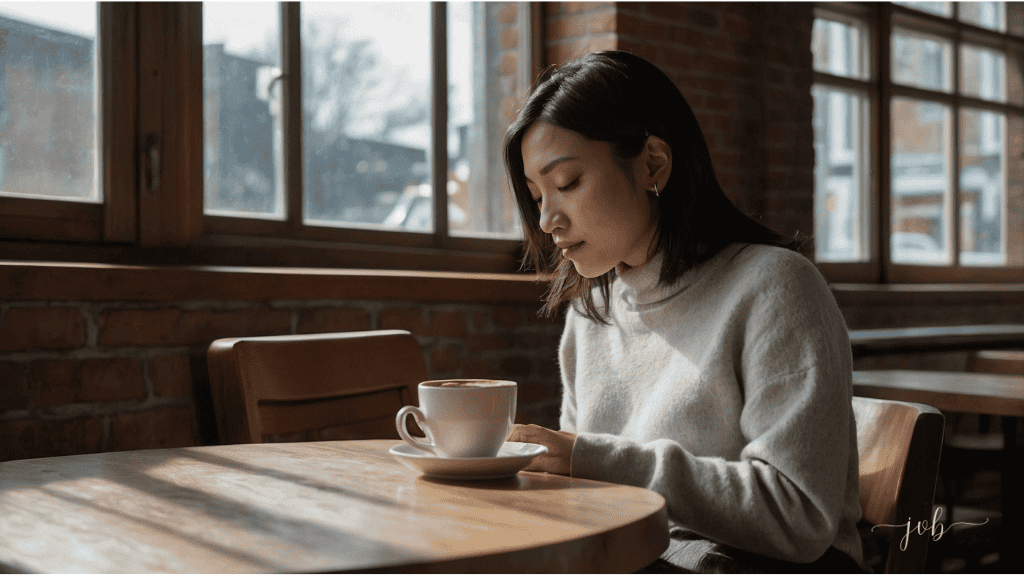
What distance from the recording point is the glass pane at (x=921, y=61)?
4.72m

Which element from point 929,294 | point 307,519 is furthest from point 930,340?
point 307,519

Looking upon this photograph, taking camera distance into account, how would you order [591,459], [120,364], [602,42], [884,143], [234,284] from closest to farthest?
[591,459] → [120,364] → [234,284] → [602,42] → [884,143]

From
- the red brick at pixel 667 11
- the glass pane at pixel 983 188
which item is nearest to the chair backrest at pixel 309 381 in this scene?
the red brick at pixel 667 11

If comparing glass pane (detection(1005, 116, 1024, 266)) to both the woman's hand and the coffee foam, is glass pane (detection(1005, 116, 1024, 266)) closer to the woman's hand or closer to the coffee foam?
the woman's hand

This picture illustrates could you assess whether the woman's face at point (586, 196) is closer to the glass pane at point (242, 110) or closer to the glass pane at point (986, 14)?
the glass pane at point (242, 110)

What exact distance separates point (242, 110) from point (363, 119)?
395 millimetres

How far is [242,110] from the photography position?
91.1 inches

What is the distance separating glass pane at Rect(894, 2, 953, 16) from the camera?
4.74 m

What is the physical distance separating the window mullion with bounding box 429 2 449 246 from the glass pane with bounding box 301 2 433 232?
19 millimetres

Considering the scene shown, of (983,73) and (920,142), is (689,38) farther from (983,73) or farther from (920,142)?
(983,73)

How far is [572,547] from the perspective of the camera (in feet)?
2.31

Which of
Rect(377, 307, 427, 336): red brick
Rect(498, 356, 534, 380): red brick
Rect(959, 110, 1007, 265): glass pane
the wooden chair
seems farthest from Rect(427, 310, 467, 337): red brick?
Rect(959, 110, 1007, 265): glass pane

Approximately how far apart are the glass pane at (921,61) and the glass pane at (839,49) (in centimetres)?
29

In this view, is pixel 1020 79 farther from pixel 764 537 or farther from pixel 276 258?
pixel 764 537
